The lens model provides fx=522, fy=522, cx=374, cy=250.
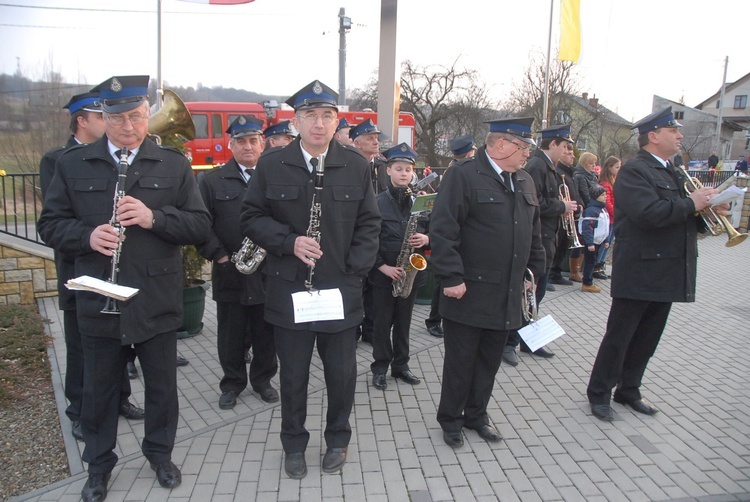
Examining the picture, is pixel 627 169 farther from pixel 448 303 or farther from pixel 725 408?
pixel 725 408

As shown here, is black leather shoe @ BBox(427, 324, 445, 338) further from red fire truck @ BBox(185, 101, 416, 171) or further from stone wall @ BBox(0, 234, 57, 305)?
red fire truck @ BBox(185, 101, 416, 171)

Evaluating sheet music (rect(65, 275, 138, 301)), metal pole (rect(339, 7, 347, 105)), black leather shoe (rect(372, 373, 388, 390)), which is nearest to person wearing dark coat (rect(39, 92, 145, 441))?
sheet music (rect(65, 275, 138, 301))

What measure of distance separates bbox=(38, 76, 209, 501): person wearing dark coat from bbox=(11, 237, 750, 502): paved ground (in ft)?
1.93

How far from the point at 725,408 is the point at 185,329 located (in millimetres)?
5484

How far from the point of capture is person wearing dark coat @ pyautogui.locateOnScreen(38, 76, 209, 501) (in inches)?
116

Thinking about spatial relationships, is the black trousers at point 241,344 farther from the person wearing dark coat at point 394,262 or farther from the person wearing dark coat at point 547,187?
the person wearing dark coat at point 547,187

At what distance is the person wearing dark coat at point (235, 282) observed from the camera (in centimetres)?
422

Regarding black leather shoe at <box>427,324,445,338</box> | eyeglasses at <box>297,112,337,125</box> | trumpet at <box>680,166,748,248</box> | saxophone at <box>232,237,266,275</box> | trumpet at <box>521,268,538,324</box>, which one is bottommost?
black leather shoe at <box>427,324,445,338</box>

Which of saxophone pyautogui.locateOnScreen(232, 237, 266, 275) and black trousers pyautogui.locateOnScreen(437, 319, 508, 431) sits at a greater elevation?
saxophone pyautogui.locateOnScreen(232, 237, 266, 275)

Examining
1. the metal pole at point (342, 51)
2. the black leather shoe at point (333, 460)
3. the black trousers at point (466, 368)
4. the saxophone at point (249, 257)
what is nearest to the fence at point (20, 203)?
the saxophone at point (249, 257)

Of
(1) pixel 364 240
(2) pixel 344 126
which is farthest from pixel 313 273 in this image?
(2) pixel 344 126

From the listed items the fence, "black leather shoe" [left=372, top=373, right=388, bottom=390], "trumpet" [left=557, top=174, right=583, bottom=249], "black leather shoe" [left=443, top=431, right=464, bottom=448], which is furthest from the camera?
the fence

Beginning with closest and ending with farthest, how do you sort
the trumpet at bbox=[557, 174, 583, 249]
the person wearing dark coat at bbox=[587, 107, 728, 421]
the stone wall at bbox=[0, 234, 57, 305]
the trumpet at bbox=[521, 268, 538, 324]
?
the person wearing dark coat at bbox=[587, 107, 728, 421], the trumpet at bbox=[521, 268, 538, 324], the trumpet at bbox=[557, 174, 583, 249], the stone wall at bbox=[0, 234, 57, 305]

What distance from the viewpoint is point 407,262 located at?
4477 millimetres
